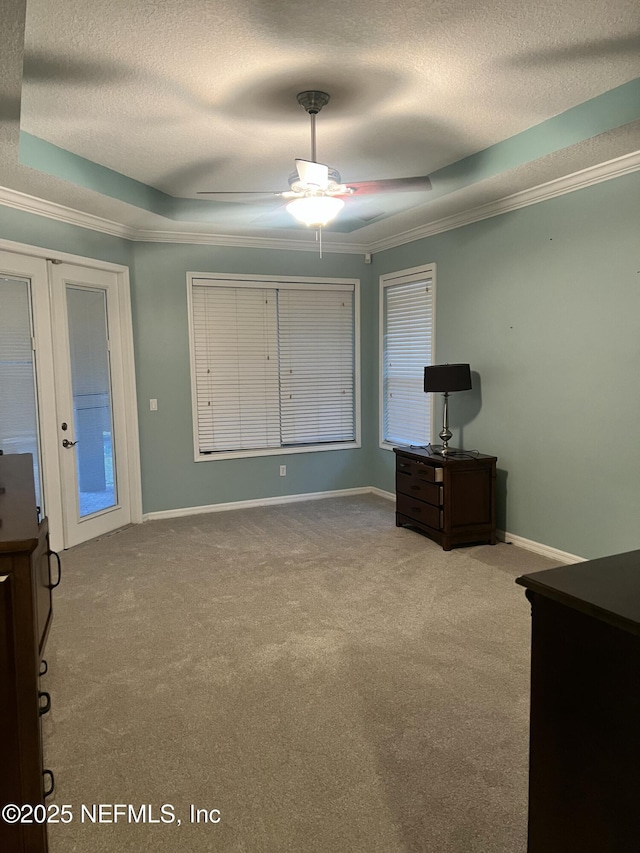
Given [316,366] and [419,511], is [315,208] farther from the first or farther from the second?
[316,366]

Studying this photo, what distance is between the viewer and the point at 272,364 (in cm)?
596

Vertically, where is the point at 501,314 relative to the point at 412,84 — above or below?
below

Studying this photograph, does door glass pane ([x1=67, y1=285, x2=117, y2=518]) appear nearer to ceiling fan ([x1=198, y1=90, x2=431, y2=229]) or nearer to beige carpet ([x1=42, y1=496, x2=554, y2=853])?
beige carpet ([x1=42, y1=496, x2=554, y2=853])

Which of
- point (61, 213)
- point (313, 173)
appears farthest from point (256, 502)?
point (313, 173)

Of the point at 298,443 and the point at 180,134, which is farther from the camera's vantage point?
the point at 298,443

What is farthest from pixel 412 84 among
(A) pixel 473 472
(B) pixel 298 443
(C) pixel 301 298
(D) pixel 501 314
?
(B) pixel 298 443

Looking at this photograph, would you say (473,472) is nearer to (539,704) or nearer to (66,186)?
(539,704)

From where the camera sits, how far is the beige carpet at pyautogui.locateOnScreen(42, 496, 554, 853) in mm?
1863

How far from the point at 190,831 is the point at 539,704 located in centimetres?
118

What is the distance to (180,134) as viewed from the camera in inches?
142

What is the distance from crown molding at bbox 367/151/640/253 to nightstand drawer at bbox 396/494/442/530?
233 centimetres

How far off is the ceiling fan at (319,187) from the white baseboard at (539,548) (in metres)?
2.63

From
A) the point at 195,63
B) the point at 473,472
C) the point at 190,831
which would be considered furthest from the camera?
the point at 473,472

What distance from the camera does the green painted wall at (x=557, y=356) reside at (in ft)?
12.0
